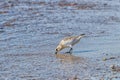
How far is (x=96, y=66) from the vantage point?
11.9 metres

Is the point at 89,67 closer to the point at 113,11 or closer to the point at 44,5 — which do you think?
the point at 113,11

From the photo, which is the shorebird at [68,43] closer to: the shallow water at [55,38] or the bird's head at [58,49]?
the bird's head at [58,49]

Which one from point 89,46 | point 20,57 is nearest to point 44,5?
point 89,46

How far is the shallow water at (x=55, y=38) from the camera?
37.3 ft

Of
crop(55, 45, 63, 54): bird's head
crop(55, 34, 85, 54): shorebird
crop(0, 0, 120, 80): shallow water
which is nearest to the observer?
crop(0, 0, 120, 80): shallow water

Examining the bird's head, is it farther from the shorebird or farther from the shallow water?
the shallow water

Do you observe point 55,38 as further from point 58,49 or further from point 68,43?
point 58,49

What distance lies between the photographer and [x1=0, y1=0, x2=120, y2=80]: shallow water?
1137 centimetres


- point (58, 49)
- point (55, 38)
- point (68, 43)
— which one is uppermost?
point (55, 38)

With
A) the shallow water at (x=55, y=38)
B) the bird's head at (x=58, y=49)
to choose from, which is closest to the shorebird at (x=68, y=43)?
the bird's head at (x=58, y=49)

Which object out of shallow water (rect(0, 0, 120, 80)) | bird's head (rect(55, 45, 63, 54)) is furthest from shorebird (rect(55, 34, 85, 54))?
shallow water (rect(0, 0, 120, 80))

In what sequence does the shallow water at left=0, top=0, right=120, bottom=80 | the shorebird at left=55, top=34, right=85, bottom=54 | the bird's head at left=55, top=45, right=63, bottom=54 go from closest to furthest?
the shallow water at left=0, top=0, right=120, bottom=80, the bird's head at left=55, top=45, right=63, bottom=54, the shorebird at left=55, top=34, right=85, bottom=54

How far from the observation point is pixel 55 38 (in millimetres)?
16062

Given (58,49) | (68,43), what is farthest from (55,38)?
(58,49)
